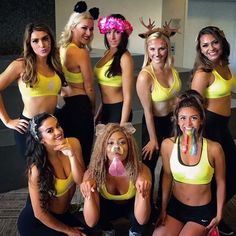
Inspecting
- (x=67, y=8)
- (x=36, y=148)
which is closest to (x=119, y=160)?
(x=36, y=148)

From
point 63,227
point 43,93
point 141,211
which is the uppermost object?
point 43,93

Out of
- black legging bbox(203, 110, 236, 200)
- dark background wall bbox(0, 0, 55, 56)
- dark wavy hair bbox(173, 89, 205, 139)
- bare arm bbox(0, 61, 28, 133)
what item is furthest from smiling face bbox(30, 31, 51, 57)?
dark background wall bbox(0, 0, 55, 56)

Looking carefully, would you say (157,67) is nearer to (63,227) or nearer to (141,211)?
(141,211)

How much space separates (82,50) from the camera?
85.7 inches

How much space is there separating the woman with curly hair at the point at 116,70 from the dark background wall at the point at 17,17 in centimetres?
239

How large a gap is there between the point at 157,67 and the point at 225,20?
18.4 feet

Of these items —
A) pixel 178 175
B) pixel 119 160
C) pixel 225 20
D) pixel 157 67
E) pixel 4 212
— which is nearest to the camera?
pixel 119 160

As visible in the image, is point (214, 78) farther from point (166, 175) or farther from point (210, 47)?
point (166, 175)

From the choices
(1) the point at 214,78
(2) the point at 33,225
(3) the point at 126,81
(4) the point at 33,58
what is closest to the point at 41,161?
(2) the point at 33,225

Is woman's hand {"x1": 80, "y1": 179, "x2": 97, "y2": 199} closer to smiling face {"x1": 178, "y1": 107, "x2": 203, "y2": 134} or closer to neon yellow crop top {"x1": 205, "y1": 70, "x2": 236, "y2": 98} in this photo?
smiling face {"x1": 178, "y1": 107, "x2": 203, "y2": 134}

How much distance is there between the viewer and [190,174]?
75.9 inches

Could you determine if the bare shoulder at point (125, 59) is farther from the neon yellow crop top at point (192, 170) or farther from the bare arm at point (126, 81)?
the neon yellow crop top at point (192, 170)

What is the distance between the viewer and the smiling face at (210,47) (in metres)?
2.04

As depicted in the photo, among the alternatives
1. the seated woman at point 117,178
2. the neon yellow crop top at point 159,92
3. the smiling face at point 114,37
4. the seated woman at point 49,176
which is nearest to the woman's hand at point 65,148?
the seated woman at point 49,176
